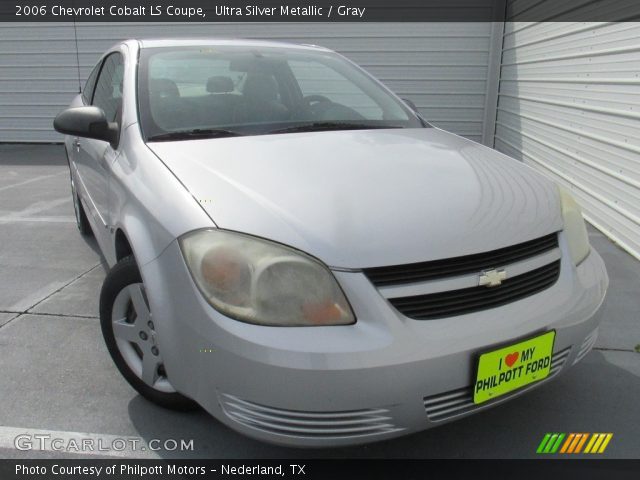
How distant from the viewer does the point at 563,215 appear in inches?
76.6

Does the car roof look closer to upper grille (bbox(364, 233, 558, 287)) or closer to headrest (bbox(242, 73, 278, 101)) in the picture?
headrest (bbox(242, 73, 278, 101))

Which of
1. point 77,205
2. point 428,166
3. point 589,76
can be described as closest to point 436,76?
point 589,76

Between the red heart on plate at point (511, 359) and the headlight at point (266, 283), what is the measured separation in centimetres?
49

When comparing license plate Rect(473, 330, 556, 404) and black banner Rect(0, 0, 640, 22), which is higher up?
black banner Rect(0, 0, 640, 22)

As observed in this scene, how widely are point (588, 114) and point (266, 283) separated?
430 centimetres

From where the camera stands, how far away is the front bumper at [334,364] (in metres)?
1.42

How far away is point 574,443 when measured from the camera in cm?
197

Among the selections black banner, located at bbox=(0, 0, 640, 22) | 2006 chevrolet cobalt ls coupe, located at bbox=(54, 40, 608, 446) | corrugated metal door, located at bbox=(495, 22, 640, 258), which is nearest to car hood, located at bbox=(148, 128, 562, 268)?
2006 chevrolet cobalt ls coupe, located at bbox=(54, 40, 608, 446)

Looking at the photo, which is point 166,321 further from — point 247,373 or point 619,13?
point 619,13

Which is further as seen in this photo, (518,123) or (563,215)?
(518,123)

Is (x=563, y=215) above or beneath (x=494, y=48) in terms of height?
beneath

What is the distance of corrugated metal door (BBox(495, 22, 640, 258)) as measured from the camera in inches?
158

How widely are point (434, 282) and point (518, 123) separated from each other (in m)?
6.23

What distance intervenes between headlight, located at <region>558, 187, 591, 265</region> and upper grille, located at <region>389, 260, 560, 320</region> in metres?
0.23
